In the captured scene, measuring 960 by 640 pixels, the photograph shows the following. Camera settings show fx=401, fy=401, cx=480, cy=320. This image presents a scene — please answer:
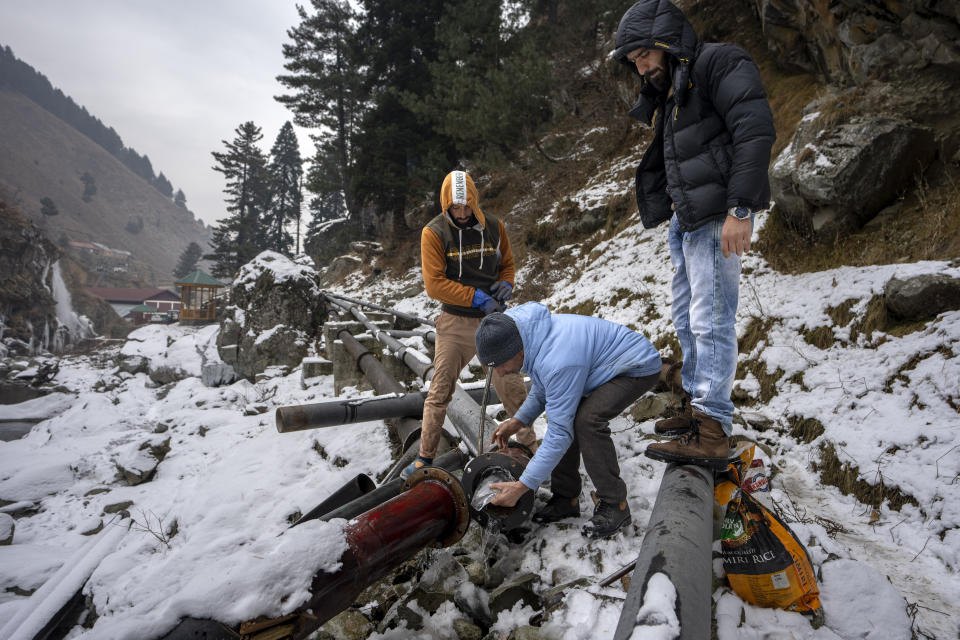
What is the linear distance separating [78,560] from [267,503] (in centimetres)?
201

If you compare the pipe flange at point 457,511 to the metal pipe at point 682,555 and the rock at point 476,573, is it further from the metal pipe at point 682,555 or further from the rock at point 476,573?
the metal pipe at point 682,555

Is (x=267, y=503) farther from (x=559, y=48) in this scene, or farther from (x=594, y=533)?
(x=559, y=48)

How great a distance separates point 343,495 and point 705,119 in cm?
332

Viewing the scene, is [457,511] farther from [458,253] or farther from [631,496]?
[458,253]

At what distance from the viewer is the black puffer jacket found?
192cm

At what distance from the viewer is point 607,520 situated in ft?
7.38

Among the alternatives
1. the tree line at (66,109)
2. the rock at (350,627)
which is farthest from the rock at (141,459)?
the tree line at (66,109)

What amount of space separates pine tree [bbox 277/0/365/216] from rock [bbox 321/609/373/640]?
25.2 meters

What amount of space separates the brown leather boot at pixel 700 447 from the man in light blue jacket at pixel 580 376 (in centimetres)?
29

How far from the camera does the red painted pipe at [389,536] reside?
1.59 meters

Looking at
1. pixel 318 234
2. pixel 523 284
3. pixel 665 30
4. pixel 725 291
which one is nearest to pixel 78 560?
pixel 725 291

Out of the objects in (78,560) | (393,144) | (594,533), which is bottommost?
(78,560)

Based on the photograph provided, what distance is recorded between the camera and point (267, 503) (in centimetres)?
412

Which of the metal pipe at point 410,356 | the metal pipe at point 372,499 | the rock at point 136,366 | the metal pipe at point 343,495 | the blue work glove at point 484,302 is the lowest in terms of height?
the rock at point 136,366
